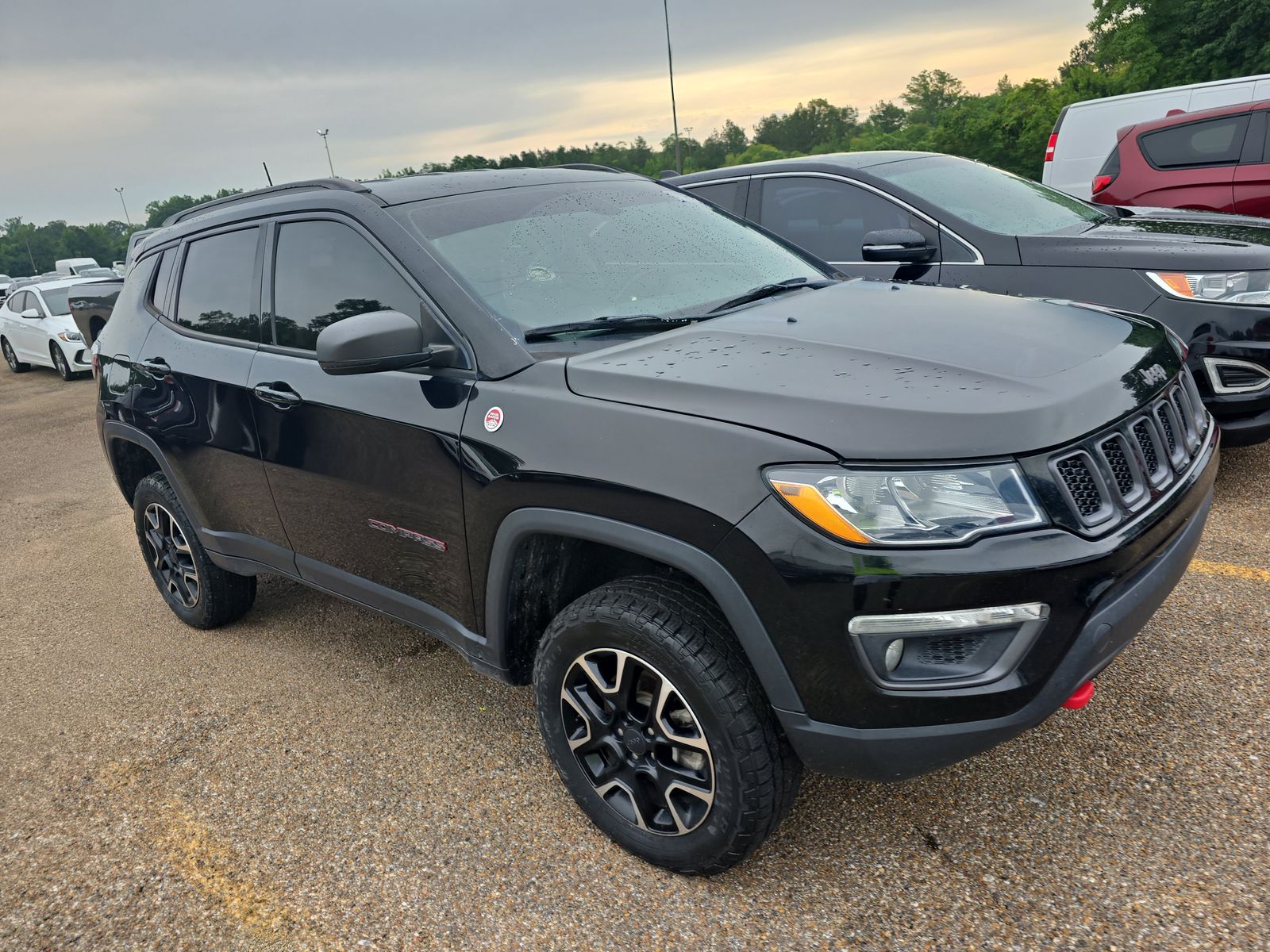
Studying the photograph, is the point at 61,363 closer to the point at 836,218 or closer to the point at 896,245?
the point at 836,218

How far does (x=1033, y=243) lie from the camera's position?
177 inches

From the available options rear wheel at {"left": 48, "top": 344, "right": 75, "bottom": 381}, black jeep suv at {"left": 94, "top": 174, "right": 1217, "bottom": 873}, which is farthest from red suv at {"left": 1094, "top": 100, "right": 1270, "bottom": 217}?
rear wheel at {"left": 48, "top": 344, "right": 75, "bottom": 381}

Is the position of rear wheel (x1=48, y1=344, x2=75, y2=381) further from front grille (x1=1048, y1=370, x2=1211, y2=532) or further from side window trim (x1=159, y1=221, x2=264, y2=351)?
front grille (x1=1048, y1=370, x2=1211, y2=532)

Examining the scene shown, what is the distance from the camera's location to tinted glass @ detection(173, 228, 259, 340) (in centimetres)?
328

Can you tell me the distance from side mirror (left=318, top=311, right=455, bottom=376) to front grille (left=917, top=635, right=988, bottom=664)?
1.47m

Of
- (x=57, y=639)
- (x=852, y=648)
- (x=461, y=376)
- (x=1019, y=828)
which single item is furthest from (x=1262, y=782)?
(x=57, y=639)

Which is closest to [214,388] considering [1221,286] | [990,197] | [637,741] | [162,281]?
[162,281]

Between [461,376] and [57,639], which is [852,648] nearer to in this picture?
[461,376]

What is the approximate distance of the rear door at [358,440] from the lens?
2539 mm

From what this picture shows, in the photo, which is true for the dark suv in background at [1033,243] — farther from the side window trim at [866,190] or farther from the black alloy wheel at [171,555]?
the black alloy wheel at [171,555]

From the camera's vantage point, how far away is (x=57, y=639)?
421cm

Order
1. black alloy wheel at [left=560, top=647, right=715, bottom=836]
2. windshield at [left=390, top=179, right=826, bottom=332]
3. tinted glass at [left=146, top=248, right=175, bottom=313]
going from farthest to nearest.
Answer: tinted glass at [left=146, top=248, right=175, bottom=313], windshield at [left=390, top=179, right=826, bottom=332], black alloy wheel at [left=560, top=647, right=715, bottom=836]

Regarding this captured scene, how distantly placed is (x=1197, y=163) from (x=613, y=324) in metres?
7.88

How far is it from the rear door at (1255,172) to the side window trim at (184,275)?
26.8ft
